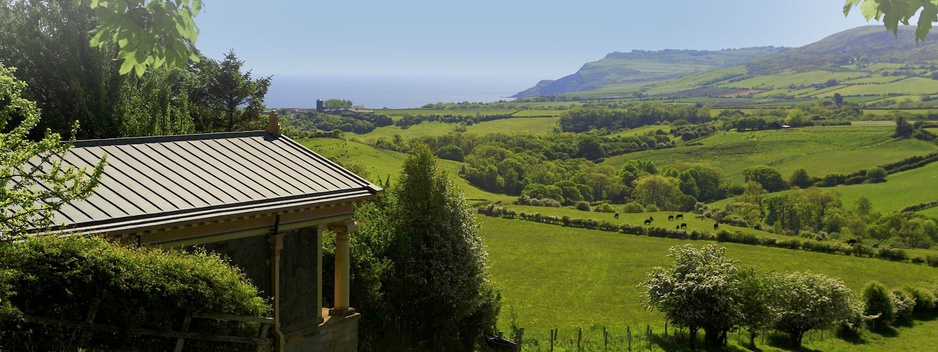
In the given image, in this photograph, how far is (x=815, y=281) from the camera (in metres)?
41.6

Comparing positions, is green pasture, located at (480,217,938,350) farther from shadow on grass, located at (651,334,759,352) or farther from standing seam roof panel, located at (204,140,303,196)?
standing seam roof panel, located at (204,140,303,196)

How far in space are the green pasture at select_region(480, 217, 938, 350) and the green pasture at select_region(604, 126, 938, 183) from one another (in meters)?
75.6

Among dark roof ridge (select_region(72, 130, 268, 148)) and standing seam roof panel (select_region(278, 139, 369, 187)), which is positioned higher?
dark roof ridge (select_region(72, 130, 268, 148))

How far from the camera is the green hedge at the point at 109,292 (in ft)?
26.8

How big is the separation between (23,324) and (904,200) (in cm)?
12517

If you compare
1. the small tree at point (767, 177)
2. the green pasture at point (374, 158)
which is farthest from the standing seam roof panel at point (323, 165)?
the small tree at point (767, 177)

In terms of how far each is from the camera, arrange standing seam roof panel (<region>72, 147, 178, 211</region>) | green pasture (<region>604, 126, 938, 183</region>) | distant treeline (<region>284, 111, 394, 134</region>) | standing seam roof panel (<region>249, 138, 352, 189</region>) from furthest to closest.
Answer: distant treeline (<region>284, 111, 394, 134</region>), green pasture (<region>604, 126, 938, 183</region>), standing seam roof panel (<region>249, 138, 352, 189</region>), standing seam roof panel (<region>72, 147, 178, 211</region>)

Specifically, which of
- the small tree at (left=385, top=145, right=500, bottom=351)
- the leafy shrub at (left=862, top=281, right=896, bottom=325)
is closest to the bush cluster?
the leafy shrub at (left=862, top=281, right=896, bottom=325)

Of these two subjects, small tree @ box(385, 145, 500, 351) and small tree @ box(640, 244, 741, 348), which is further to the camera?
small tree @ box(640, 244, 741, 348)

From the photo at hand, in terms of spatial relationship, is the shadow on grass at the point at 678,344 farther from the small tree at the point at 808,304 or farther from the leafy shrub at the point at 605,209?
the leafy shrub at the point at 605,209

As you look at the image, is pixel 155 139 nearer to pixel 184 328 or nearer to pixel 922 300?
pixel 184 328

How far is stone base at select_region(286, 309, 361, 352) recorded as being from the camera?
555 inches

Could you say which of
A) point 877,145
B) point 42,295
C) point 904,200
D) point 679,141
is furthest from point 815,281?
point 679,141

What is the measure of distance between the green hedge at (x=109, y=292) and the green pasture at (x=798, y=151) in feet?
459
